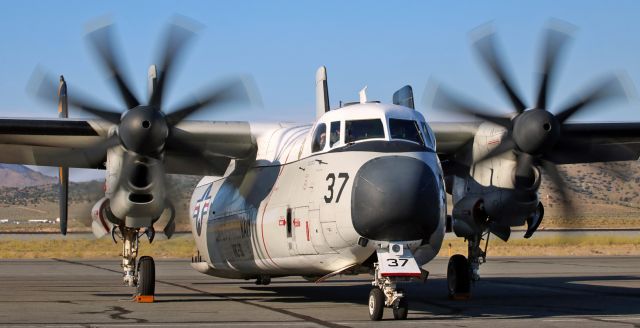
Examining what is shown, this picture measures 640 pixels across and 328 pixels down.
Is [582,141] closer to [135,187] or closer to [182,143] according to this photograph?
[182,143]

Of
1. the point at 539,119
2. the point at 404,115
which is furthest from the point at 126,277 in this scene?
the point at 539,119

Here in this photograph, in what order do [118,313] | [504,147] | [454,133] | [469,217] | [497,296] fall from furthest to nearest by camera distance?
[454,133] < [497,296] < [469,217] < [504,147] < [118,313]

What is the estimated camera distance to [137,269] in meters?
19.7

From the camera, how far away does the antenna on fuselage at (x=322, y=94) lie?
1956 centimetres

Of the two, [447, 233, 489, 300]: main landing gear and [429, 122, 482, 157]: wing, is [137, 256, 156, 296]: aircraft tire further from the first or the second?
[429, 122, 482, 157]: wing

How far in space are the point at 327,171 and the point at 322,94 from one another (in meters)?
4.77

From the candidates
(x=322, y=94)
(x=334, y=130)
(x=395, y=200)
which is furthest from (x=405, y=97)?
(x=395, y=200)

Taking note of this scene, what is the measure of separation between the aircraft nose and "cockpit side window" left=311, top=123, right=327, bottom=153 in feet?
5.74

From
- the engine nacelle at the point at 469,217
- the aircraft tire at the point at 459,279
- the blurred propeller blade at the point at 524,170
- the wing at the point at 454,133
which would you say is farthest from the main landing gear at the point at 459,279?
the wing at the point at 454,133

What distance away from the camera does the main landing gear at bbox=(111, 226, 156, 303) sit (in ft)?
62.1

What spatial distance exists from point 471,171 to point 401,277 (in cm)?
762

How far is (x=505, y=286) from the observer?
955 inches

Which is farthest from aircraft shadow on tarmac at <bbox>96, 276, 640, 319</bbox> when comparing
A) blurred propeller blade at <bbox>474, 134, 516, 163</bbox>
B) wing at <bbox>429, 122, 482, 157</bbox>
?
wing at <bbox>429, 122, 482, 157</bbox>

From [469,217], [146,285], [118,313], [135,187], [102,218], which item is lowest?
[118,313]
